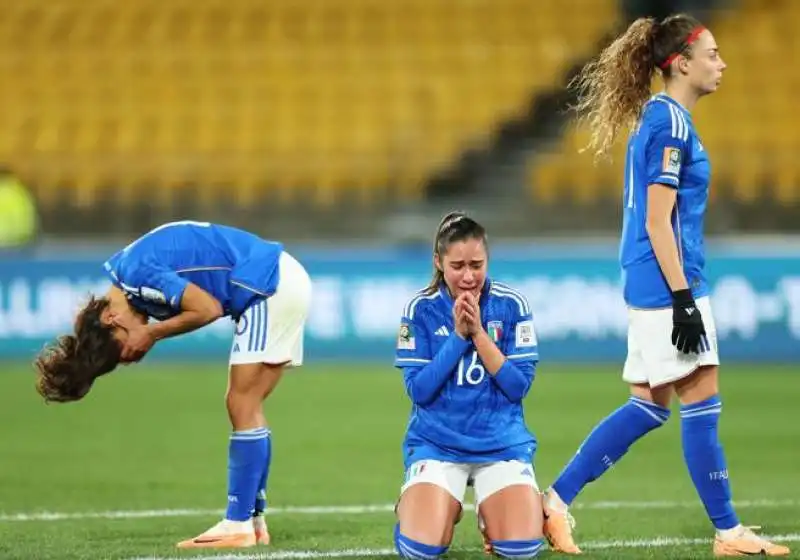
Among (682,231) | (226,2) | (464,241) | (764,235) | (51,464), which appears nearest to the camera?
(464,241)

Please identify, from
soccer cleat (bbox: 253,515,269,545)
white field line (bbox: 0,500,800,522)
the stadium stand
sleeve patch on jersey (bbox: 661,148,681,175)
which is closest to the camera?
sleeve patch on jersey (bbox: 661,148,681,175)

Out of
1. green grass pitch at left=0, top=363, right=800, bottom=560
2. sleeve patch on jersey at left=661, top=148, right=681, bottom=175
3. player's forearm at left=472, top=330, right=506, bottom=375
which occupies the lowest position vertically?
green grass pitch at left=0, top=363, right=800, bottom=560

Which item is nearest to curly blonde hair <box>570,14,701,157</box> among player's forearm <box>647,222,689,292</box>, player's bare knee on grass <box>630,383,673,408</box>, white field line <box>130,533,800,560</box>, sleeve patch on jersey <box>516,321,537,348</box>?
player's forearm <box>647,222,689,292</box>

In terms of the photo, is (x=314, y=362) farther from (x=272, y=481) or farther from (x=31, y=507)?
(x=31, y=507)

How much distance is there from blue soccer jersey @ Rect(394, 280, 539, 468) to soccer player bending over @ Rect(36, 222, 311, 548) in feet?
2.64

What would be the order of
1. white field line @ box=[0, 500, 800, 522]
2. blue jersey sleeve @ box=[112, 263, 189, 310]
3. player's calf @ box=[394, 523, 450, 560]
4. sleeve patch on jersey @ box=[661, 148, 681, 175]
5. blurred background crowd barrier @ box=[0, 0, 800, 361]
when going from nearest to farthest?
player's calf @ box=[394, 523, 450, 560] < sleeve patch on jersey @ box=[661, 148, 681, 175] < blue jersey sleeve @ box=[112, 263, 189, 310] < white field line @ box=[0, 500, 800, 522] < blurred background crowd barrier @ box=[0, 0, 800, 361]

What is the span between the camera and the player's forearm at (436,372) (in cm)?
533

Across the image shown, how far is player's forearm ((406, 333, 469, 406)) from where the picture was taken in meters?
5.33

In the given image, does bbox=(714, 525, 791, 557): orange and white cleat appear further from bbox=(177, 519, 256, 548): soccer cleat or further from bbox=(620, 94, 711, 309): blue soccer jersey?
bbox=(177, 519, 256, 548): soccer cleat

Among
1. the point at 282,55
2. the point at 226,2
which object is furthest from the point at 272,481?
the point at 226,2

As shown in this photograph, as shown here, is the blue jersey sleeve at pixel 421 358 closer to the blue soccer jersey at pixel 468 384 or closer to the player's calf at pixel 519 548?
the blue soccer jersey at pixel 468 384

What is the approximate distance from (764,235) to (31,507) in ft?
31.5

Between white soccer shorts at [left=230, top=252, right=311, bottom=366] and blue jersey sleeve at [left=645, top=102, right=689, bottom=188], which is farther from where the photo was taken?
white soccer shorts at [left=230, top=252, right=311, bottom=366]

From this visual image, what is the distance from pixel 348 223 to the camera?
51.7 ft
